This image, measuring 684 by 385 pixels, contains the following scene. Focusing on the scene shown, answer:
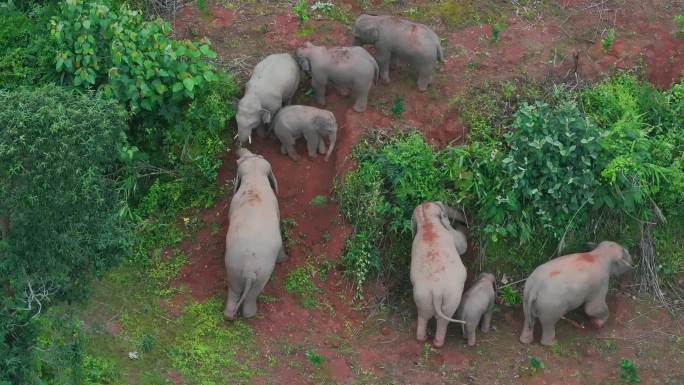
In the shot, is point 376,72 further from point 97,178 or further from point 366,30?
point 97,178

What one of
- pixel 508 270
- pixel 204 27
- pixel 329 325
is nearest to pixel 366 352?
pixel 329 325

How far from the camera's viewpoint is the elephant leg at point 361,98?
11454mm

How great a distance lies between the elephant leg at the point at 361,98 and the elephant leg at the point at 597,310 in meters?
3.50

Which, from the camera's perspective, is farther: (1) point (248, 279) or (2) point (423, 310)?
(2) point (423, 310)

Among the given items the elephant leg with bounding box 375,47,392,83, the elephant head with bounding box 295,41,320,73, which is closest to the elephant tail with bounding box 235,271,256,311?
the elephant head with bounding box 295,41,320,73

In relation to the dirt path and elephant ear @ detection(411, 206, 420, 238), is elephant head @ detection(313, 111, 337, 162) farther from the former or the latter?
elephant ear @ detection(411, 206, 420, 238)

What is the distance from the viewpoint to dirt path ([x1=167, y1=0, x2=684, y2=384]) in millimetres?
10062

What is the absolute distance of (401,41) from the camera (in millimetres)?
11602

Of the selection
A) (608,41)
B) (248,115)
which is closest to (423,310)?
(248,115)

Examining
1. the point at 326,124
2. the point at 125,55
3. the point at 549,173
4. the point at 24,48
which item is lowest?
the point at 549,173

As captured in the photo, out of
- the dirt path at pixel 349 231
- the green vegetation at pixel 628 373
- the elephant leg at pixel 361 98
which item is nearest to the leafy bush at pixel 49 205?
the dirt path at pixel 349 231

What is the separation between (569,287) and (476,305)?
1.02m

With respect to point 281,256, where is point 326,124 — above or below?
above

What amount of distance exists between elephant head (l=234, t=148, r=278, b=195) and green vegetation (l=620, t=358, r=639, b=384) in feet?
14.1
